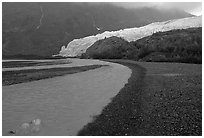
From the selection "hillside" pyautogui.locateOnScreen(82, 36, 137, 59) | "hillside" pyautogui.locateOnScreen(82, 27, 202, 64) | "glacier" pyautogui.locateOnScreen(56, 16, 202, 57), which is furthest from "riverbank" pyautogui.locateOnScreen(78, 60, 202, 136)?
"glacier" pyautogui.locateOnScreen(56, 16, 202, 57)

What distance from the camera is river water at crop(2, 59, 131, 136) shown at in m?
15.5

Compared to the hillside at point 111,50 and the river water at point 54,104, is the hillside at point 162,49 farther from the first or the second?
the river water at point 54,104

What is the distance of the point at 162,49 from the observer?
73562 millimetres

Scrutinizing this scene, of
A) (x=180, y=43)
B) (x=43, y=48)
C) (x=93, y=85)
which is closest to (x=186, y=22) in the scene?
(x=180, y=43)

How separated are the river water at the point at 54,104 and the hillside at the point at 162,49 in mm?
38650

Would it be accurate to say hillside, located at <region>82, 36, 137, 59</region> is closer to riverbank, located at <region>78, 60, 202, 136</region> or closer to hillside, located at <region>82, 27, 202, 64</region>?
hillside, located at <region>82, 27, 202, 64</region>

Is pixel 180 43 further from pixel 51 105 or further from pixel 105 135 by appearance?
pixel 105 135

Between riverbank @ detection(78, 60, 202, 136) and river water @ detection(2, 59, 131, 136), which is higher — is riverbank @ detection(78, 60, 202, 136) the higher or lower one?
the higher one

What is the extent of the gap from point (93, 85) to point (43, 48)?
14631cm

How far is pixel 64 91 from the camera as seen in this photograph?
25656 mm

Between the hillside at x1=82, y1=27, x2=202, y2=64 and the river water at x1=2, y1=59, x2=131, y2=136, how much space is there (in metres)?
38.7

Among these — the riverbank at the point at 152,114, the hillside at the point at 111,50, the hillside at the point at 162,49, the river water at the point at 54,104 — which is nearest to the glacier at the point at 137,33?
the hillside at the point at 111,50

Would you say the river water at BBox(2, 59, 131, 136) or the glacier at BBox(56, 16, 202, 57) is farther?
the glacier at BBox(56, 16, 202, 57)

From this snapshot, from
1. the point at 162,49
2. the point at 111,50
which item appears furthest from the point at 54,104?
the point at 111,50
